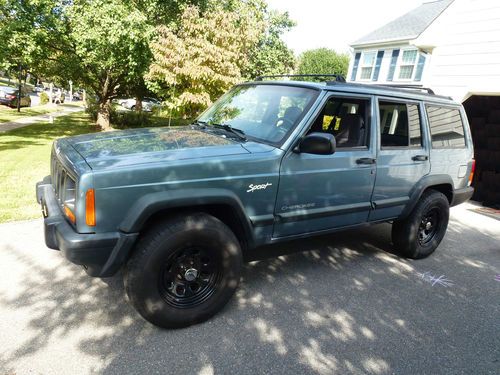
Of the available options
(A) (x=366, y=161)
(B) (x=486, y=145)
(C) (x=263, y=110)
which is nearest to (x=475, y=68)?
(B) (x=486, y=145)

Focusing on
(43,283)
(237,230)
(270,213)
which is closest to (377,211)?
(270,213)

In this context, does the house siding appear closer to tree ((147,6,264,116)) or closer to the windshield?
tree ((147,6,264,116))

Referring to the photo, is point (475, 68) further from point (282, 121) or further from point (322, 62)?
point (322, 62)

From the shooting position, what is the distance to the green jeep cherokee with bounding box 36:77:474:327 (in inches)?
98.6

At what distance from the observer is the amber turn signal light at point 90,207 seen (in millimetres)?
2381

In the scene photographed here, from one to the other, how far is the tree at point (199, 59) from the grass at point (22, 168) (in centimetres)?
383

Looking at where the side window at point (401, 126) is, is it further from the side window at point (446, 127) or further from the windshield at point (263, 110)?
the windshield at point (263, 110)

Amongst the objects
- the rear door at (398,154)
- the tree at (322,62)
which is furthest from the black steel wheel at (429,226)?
the tree at (322,62)

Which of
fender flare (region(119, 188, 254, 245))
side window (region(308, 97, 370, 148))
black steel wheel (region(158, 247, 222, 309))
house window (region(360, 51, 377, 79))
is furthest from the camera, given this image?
house window (region(360, 51, 377, 79))

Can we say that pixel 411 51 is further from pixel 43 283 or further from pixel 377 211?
pixel 43 283

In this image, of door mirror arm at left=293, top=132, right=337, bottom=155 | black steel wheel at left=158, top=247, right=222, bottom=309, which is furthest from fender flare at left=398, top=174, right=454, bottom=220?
black steel wheel at left=158, top=247, right=222, bottom=309

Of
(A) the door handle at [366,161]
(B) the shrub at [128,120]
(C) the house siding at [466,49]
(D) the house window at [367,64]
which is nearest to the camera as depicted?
(A) the door handle at [366,161]

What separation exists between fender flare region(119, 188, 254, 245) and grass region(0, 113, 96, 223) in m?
3.21

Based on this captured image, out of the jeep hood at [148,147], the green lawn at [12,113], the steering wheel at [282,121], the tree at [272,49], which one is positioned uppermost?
the tree at [272,49]
